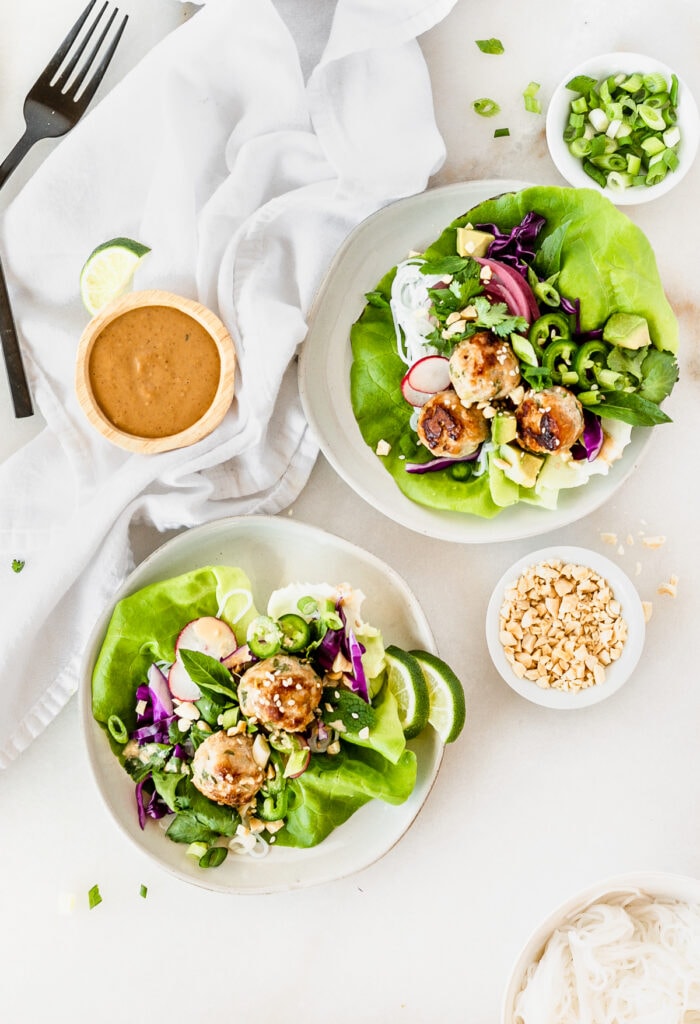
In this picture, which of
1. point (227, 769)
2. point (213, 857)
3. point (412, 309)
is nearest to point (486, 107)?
point (412, 309)

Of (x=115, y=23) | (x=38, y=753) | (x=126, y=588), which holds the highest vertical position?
(x=115, y=23)

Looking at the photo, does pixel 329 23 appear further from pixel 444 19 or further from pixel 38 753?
pixel 38 753

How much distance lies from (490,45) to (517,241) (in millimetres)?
622

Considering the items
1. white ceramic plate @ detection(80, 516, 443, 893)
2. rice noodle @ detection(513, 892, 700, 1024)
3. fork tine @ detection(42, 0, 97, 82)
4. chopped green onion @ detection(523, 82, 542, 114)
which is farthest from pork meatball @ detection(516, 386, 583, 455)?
fork tine @ detection(42, 0, 97, 82)

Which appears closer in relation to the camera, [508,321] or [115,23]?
[508,321]

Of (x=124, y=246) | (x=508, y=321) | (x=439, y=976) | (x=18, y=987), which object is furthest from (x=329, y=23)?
(x=18, y=987)

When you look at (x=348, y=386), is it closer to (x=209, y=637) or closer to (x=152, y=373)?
(x=152, y=373)

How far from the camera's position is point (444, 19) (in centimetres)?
260

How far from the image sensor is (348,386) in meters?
2.51

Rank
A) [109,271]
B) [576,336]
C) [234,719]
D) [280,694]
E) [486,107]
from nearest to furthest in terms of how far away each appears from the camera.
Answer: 1. [280,694]
2. [234,719]
3. [576,336]
4. [109,271]
5. [486,107]

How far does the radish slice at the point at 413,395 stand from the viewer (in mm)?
2396

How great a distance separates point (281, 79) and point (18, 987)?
2.52 meters

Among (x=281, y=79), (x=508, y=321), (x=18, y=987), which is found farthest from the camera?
(x=18, y=987)

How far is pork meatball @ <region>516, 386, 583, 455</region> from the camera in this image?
2.22 meters
